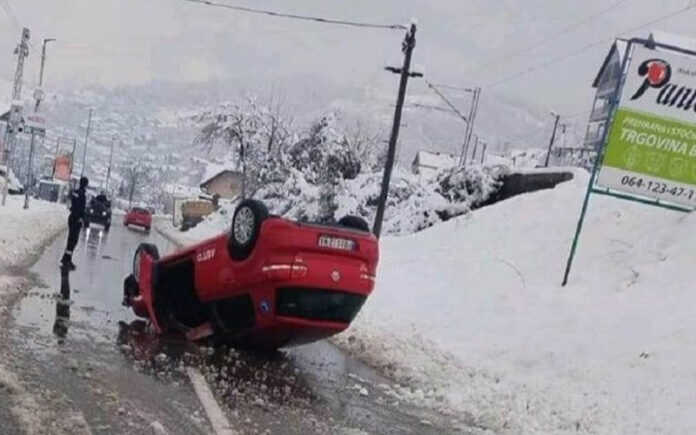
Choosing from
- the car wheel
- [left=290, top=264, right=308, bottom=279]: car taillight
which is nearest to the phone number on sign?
[left=290, top=264, right=308, bottom=279]: car taillight

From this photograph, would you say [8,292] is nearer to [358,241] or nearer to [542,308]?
[358,241]

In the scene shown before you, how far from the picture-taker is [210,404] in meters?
6.64

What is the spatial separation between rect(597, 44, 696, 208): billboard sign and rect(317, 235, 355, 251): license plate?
613 centimetres

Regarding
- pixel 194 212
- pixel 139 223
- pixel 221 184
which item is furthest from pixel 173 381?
pixel 221 184

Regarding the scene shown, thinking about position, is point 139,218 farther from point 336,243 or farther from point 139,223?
point 336,243

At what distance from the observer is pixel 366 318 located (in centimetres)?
1395

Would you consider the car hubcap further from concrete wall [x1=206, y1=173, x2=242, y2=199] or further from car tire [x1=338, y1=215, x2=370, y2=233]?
concrete wall [x1=206, y1=173, x2=242, y2=199]

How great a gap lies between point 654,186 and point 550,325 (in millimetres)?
2994

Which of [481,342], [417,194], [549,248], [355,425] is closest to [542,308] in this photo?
[481,342]

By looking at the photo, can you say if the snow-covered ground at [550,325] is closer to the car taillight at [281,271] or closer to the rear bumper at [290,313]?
the rear bumper at [290,313]

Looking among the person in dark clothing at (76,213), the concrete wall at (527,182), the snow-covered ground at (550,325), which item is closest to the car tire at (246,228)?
the snow-covered ground at (550,325)

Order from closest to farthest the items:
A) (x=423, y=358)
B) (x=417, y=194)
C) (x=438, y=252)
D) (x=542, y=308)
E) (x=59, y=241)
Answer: (x=423, y=358) → (x=542, y=308) → (x=438, y=252) → (x=59, y=241) → (x=417, y=194)

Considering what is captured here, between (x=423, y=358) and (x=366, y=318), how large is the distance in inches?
129

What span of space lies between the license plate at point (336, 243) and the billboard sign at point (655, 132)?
613 cm
